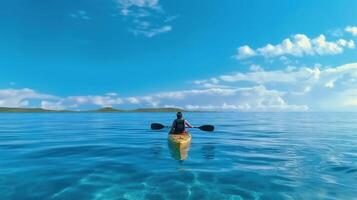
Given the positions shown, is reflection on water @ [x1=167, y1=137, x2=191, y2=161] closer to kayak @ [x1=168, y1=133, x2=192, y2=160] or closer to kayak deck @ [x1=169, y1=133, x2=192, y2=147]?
kayak @ [x1=168, y1=133, x2=192, y2=160]

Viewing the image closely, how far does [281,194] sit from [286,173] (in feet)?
12.4

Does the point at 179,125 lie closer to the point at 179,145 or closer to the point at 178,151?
the point at 179,145

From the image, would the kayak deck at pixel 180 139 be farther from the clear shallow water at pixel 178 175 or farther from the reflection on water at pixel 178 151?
the clear shallow water at pixel 178 175

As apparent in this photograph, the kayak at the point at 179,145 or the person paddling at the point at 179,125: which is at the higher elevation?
the person paddling at the point at 179,125

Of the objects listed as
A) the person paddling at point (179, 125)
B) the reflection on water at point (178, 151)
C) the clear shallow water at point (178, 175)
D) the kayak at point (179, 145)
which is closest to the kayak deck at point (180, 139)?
the kayak at point (179, 145)

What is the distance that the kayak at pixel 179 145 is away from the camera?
2081 centimetres

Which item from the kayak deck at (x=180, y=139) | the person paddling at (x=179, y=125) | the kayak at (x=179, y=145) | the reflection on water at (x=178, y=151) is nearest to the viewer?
the reflection on water at (x=178, y=151)

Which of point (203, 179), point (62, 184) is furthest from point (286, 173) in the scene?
point (62, 184)

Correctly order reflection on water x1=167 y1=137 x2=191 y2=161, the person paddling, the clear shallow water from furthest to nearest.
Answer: the person paddling
reflection on water x1=167 y1=137 x2=191 y2=161
the clear shallow water

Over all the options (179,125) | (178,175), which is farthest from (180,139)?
(178,175)

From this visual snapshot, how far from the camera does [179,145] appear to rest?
2328cm

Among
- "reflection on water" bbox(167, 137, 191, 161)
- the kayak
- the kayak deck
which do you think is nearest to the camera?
"reflection on water" bbox(167, 137, 191, 161)

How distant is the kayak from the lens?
68.3 ft

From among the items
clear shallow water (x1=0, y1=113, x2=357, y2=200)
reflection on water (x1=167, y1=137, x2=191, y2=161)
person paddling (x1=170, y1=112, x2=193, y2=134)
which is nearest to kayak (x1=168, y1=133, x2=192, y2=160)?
reflection on water (x1=167, y1=137, x2=191, y2=161)
